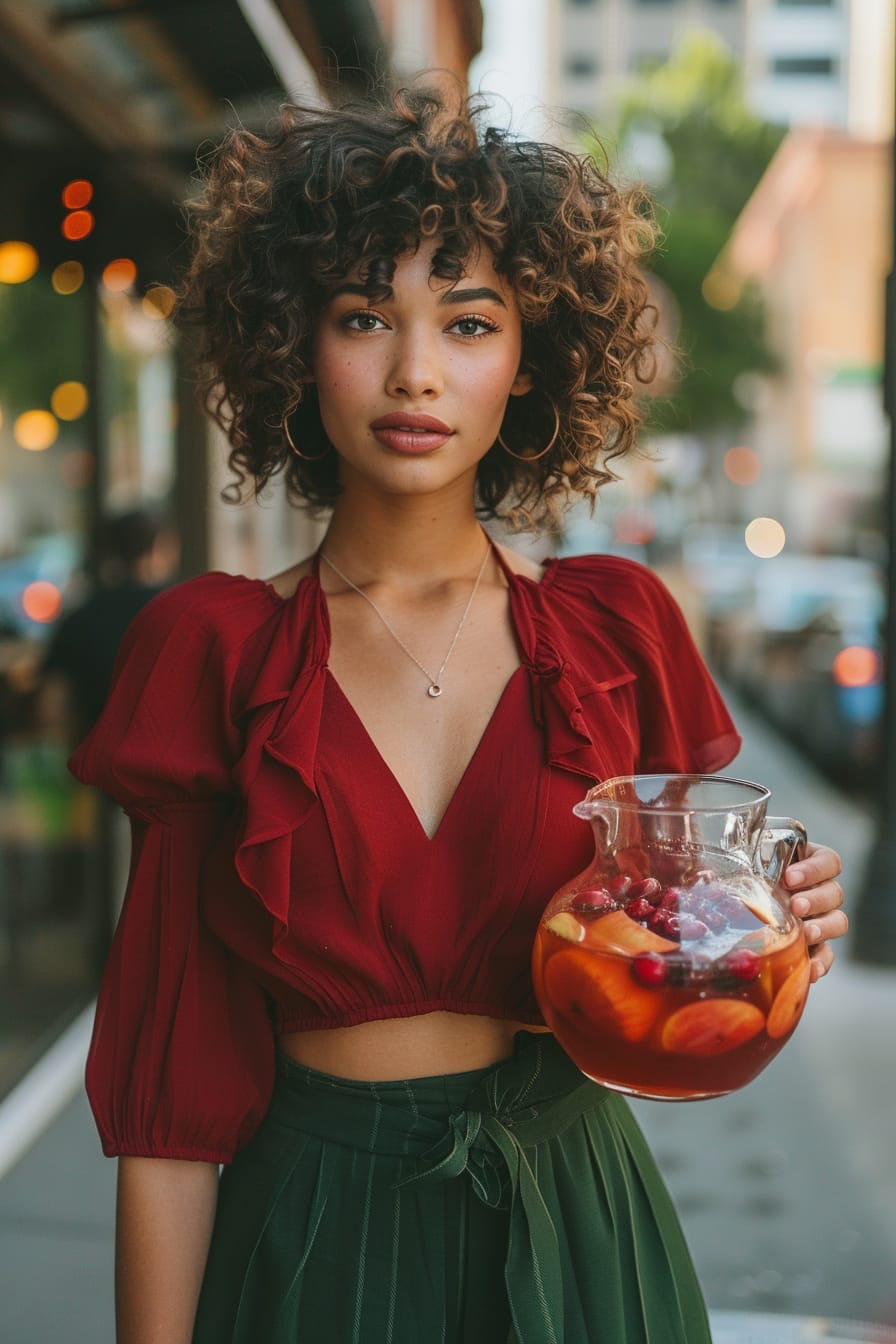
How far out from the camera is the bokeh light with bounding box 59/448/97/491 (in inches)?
227

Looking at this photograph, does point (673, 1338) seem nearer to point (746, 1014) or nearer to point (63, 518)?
point (746, 1014)

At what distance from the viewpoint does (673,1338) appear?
1617mm

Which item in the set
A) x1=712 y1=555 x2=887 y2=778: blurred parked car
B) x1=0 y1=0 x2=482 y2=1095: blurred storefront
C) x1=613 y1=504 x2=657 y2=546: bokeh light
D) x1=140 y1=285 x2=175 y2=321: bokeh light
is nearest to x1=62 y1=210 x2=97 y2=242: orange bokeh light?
x1=0 y1=0 x2=482 y2=1095: blurred storefront

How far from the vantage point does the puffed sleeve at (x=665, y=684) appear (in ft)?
5.65

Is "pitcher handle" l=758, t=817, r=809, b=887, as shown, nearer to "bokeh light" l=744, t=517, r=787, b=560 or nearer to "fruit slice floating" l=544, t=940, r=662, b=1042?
"fruit slice floating" l=544, t=940, r=662, b=1042

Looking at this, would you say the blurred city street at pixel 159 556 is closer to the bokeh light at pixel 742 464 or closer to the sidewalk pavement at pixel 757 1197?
the sidewalk pavement at pixel 757 1197

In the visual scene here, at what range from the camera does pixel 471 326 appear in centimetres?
159

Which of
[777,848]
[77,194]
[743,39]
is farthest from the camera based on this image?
[743,39]

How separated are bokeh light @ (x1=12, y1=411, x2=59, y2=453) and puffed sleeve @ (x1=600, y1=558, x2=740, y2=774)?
4.77 metres

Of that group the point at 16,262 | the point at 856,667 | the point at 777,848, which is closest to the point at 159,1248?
the point at 777,848

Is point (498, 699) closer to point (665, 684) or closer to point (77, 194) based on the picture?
point (665, 684)

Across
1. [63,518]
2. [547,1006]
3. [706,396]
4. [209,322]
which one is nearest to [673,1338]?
[547,1006]

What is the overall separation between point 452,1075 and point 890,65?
6.60 m

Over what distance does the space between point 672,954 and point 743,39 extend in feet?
281
